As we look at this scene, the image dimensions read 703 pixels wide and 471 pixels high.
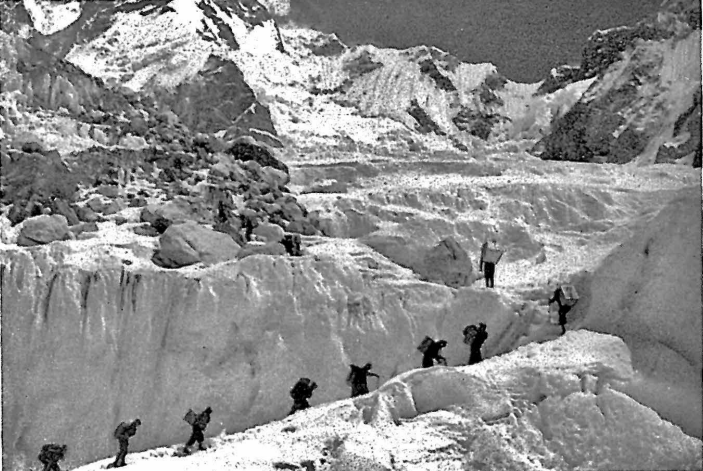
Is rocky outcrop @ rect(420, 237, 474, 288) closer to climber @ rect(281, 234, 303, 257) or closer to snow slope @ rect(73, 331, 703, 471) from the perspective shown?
climber @ rect(281, 234, 303, 257)

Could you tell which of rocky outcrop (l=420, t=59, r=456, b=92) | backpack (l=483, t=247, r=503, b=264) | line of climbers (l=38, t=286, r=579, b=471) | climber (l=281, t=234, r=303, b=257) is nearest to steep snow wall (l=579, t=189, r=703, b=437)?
line of climbers (l=38, t=286, r=579, b=471)

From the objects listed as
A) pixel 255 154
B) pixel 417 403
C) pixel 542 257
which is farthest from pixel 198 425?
pixel 255 154

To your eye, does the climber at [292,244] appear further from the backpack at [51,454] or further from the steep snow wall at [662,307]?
the steep snow wall at [662,307]

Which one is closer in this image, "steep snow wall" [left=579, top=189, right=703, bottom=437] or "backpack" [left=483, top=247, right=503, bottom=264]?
"steep snow wall" [left=579, top=189, right=703, bottom=437]

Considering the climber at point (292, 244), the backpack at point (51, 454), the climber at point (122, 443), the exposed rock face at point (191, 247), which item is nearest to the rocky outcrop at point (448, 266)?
the climber at point (292, 244)

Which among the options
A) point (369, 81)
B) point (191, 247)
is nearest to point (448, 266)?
point (191, 247)

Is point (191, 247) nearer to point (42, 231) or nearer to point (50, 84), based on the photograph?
point (42, 231)
